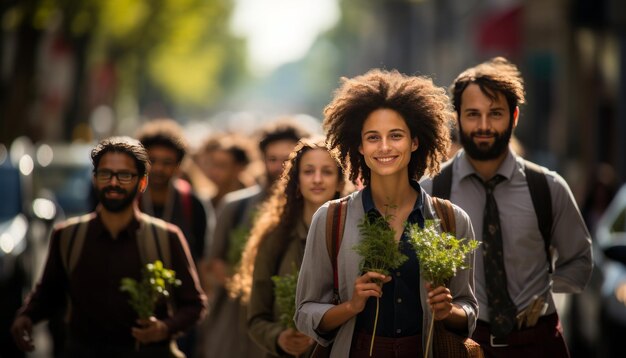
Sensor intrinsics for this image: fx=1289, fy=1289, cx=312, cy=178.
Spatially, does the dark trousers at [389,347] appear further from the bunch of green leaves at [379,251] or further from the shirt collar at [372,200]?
the shirt collar at [372,200]

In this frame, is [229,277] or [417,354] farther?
[229,277]

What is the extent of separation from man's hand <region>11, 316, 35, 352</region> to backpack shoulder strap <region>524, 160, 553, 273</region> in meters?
2.43

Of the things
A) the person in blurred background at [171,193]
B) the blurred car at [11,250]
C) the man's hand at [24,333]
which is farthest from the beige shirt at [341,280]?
the blurred car at [11,250]

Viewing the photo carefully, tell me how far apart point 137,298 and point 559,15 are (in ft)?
82.4

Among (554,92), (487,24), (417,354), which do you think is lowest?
(417,354)

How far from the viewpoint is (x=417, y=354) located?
15.6ft

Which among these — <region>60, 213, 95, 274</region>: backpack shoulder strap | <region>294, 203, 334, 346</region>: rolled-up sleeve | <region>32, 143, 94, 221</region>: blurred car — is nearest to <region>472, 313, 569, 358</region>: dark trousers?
<region>294, 203, 334, 346</region>: rolled-up sleeve

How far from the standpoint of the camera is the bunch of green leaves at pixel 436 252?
15.2 ft

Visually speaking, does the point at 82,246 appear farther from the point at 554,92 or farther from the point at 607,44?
the point at 554,92

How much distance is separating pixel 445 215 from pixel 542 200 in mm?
1199

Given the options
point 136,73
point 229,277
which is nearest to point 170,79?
point 136,73

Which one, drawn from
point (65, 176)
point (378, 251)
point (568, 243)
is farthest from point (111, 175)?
point (65, 176)

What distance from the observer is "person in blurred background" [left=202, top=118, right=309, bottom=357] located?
8.20m

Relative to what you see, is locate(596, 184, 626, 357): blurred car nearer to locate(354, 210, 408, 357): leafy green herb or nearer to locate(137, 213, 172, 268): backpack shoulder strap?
locate(137, 213, 172, 268): backpack shoulder strap
